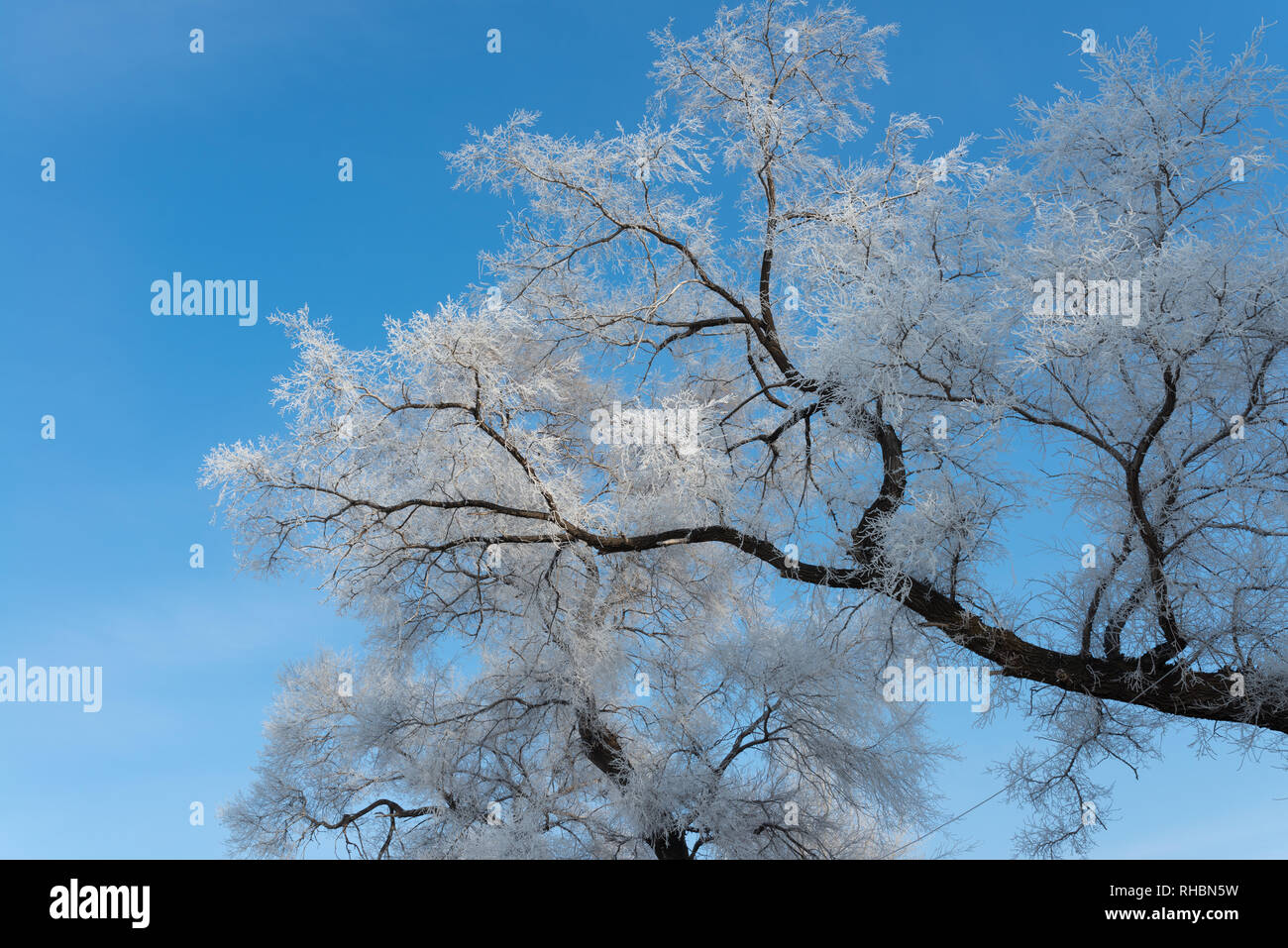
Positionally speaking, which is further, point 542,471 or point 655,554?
point 655,554

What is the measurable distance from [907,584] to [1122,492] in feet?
8.21

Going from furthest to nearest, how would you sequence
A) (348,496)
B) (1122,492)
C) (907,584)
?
1. (348,496)
2. (1122,492)
3. (907,584)

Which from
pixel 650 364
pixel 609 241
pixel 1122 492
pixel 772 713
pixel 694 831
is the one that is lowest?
pixel 694 831

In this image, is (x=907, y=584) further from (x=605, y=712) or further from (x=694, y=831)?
(x=605, y=712)

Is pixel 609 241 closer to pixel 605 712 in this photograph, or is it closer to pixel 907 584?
pixel 907 584

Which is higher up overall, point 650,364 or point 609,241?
point 609,241

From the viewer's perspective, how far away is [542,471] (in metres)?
11.2

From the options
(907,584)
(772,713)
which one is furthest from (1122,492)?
(772,713)

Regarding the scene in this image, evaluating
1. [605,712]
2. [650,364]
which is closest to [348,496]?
[650,364]

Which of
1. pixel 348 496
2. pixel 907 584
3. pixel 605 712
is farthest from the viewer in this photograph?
pixel 605 712

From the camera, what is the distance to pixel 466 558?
42.7 feet

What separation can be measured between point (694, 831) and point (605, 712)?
2518mm

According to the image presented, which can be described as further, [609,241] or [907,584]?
[609,241]
